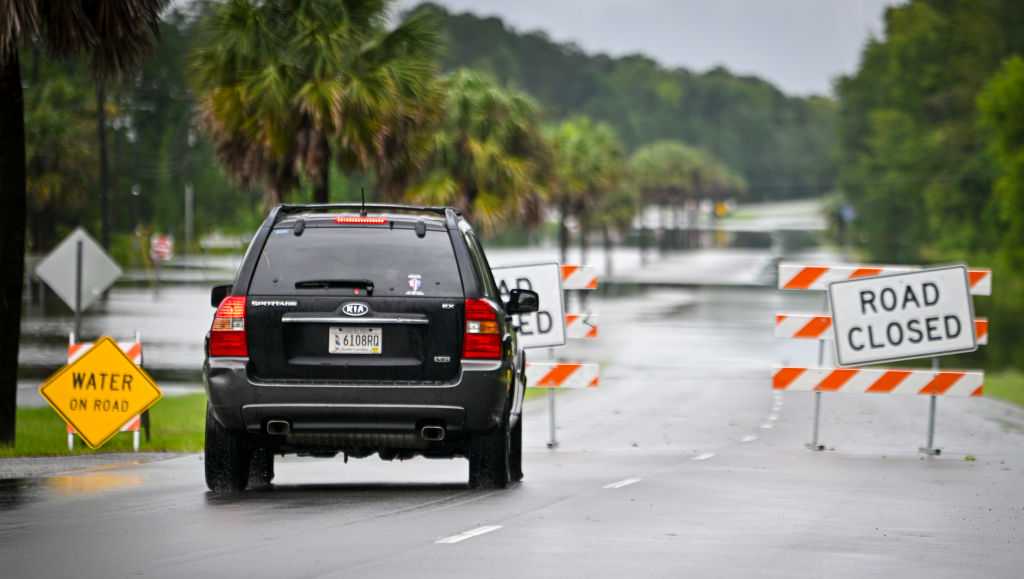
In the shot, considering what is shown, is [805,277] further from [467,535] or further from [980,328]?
[467,535]

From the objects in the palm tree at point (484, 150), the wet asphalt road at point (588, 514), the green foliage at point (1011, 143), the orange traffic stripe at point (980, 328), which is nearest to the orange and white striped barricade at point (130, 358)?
the wet asphalt road at point (588, 514)

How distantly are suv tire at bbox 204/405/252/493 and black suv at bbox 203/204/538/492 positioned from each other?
0.56ft

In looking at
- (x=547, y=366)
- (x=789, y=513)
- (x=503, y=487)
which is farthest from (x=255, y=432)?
(x=547, y=366)

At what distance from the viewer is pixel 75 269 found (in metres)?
20.8

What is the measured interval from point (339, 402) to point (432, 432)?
0.64 m

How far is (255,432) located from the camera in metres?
11.9

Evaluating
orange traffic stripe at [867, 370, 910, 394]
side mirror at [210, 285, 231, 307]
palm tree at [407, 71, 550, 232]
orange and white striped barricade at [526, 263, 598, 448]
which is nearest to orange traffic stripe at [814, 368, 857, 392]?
orange traffic stripe at [867, 370, 910, 394]

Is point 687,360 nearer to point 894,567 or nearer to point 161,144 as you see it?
point 894,567

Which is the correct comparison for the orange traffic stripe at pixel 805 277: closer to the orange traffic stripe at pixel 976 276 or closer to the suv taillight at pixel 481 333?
the orange traffic stripe at pixel 976 276

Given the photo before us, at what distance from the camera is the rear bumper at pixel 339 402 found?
11742mm

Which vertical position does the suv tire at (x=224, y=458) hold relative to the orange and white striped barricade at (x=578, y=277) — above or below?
below

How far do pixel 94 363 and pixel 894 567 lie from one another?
9.54 metres

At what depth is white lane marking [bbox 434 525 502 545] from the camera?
9867 mm

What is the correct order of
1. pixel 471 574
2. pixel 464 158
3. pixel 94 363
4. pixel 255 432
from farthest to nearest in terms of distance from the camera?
pixel 464 158 < pixel 94 363 < pixel 255 432 < pixel 471 574
